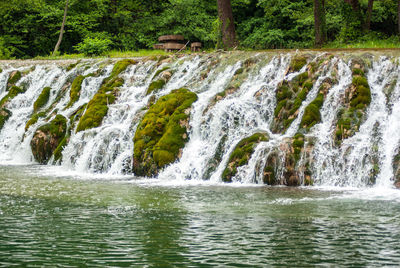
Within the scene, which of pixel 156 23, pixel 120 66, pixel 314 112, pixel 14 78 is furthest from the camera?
pixel 156 23

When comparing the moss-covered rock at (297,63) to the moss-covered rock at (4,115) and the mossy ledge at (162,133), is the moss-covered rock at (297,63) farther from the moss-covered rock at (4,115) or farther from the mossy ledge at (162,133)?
the moss-covered rock at (4,115)

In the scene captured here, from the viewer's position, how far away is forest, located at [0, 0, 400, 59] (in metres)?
34.0

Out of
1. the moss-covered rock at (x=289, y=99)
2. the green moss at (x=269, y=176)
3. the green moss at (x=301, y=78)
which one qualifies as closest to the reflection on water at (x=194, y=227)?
the green moss at (x=269, y=176)

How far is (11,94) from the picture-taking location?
26781 millimetres

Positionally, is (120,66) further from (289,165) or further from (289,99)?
(289,165)

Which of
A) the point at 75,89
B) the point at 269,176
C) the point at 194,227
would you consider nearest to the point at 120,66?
the point at 75,89

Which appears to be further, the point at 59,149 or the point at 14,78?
the point at 14,78

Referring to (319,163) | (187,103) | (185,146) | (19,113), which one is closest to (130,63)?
(19,113)

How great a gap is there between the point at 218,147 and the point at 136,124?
3612 millimetres

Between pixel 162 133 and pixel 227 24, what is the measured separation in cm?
1113

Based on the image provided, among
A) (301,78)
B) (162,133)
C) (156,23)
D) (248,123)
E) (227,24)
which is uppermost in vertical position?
(156,23)

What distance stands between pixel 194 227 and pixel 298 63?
435 inches

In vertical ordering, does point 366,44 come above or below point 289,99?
above

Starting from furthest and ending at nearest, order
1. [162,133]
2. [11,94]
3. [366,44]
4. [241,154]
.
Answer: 1. [11,94]
2. [366,44]
3. [162,133]
4. [241,154]
